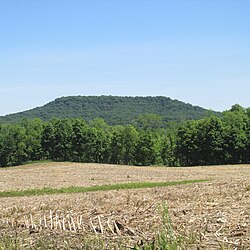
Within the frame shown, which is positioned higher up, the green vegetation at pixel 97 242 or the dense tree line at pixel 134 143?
the dense tree line at pixel 134 143

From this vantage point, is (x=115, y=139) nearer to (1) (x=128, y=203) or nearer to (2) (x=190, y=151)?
(2) (x=190, y=151)

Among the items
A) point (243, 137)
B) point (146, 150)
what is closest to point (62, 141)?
point (146, 150)

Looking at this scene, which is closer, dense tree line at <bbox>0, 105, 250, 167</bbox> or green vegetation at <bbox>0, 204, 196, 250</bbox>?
green vegetation at <bbox>0, 204, 196, 250</bbox>

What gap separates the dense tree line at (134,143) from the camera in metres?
84.1

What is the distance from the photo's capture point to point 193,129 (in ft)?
289

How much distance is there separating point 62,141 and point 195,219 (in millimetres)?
88745

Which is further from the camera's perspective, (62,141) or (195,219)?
(62,141)

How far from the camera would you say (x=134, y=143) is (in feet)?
323

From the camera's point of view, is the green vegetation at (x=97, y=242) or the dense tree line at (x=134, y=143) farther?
the dense tree line at (x=134, y=143)

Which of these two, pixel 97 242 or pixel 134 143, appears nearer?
pixel 97 242

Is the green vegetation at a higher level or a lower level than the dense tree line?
lower

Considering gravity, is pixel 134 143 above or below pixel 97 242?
above

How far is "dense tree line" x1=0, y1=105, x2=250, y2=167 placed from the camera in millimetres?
84125

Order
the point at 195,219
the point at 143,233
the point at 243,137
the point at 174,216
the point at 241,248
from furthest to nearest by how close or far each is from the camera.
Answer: the point at 243,137 → the point at 174,216 → the point at 195,219 → the point at 143,233 → the point at 241,248
